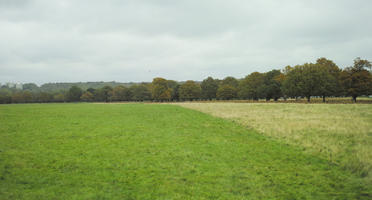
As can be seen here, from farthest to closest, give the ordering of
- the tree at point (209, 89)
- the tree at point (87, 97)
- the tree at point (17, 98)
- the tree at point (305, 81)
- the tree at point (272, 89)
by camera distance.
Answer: the tree at point (87, 97), the tree at point (17, 98), the tree at point (209, 89), the tree at point (272, 89), the tree at point (305, 81)

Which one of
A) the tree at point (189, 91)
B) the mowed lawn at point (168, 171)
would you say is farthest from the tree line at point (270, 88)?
the mowed lawn at point (168, 171)

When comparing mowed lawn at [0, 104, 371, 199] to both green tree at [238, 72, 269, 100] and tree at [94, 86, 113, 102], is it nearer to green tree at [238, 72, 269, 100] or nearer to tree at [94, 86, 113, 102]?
green tree at [238, 72, 269, 100]

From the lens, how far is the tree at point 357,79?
2096 inches

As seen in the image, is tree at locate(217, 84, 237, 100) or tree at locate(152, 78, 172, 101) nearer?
tree at locate(217, 84, 237, 100)

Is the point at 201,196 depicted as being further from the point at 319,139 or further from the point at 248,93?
the point at 248,93

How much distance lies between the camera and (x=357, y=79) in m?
54.4

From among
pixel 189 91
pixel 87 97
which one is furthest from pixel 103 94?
pixel 189 91

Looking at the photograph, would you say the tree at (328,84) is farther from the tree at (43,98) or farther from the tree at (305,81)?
the tree at (43,98)

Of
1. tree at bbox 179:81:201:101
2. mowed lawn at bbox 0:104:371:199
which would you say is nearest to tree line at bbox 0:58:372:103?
tree at bbox 179:81:201:101

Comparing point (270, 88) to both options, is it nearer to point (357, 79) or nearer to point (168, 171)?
point (357, 79)

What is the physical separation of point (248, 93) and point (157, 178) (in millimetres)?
84903

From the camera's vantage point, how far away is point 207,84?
11450 cm

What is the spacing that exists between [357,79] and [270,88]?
92.9 feet

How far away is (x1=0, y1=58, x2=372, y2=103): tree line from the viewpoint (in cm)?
5641
